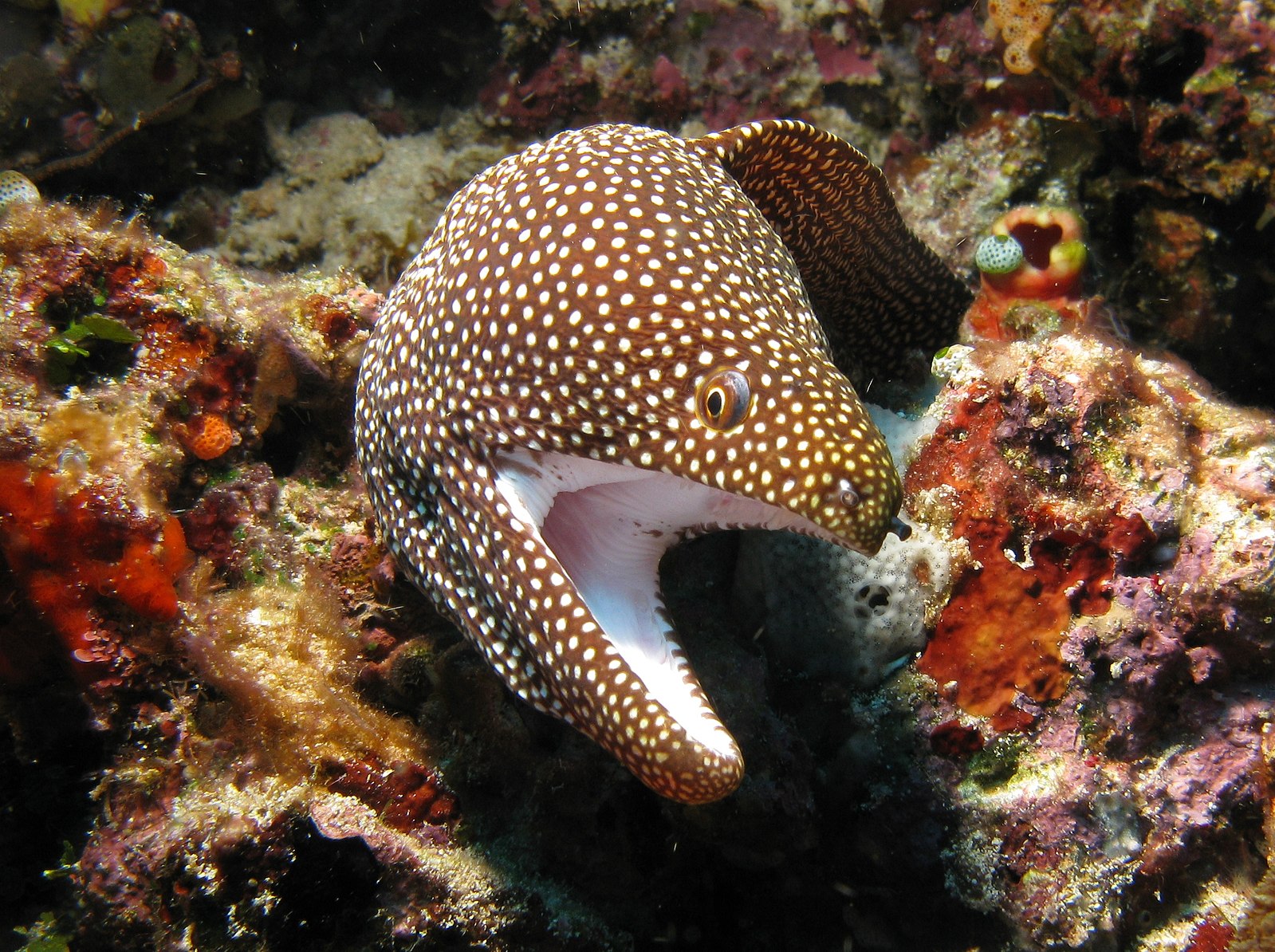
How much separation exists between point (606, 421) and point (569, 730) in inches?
66.6

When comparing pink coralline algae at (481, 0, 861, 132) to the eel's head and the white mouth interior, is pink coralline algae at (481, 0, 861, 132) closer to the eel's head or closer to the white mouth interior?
the eel's head

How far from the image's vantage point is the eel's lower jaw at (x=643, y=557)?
230cm

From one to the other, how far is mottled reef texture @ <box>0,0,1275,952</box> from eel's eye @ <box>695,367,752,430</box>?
1.39m

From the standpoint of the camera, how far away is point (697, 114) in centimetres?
646

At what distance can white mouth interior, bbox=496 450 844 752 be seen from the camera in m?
2.66

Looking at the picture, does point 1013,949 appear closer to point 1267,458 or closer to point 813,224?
point 1267,458

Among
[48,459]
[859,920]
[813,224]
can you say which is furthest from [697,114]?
[859,920]

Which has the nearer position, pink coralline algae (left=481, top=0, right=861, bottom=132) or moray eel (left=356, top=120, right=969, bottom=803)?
moray eel (left=356, top=120, right=969, bottom=803)

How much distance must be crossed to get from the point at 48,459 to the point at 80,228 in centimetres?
136

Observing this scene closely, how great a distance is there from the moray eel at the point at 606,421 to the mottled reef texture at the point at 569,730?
78 centimetres

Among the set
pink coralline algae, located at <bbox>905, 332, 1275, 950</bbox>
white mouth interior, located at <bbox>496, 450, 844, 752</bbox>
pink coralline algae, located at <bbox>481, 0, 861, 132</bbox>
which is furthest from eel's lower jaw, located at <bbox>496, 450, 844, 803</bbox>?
pink coralline algae, located at <bbox>481, 0, 861, 132</bbox>

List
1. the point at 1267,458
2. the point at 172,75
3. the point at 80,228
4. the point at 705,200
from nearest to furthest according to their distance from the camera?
the point at 705,200
the point at 1267,458
the point at 80,228
the point at 172,75

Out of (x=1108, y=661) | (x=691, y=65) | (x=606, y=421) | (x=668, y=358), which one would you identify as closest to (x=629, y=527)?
(x=606, y=421)

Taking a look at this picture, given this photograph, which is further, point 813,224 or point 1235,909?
point 813,224
